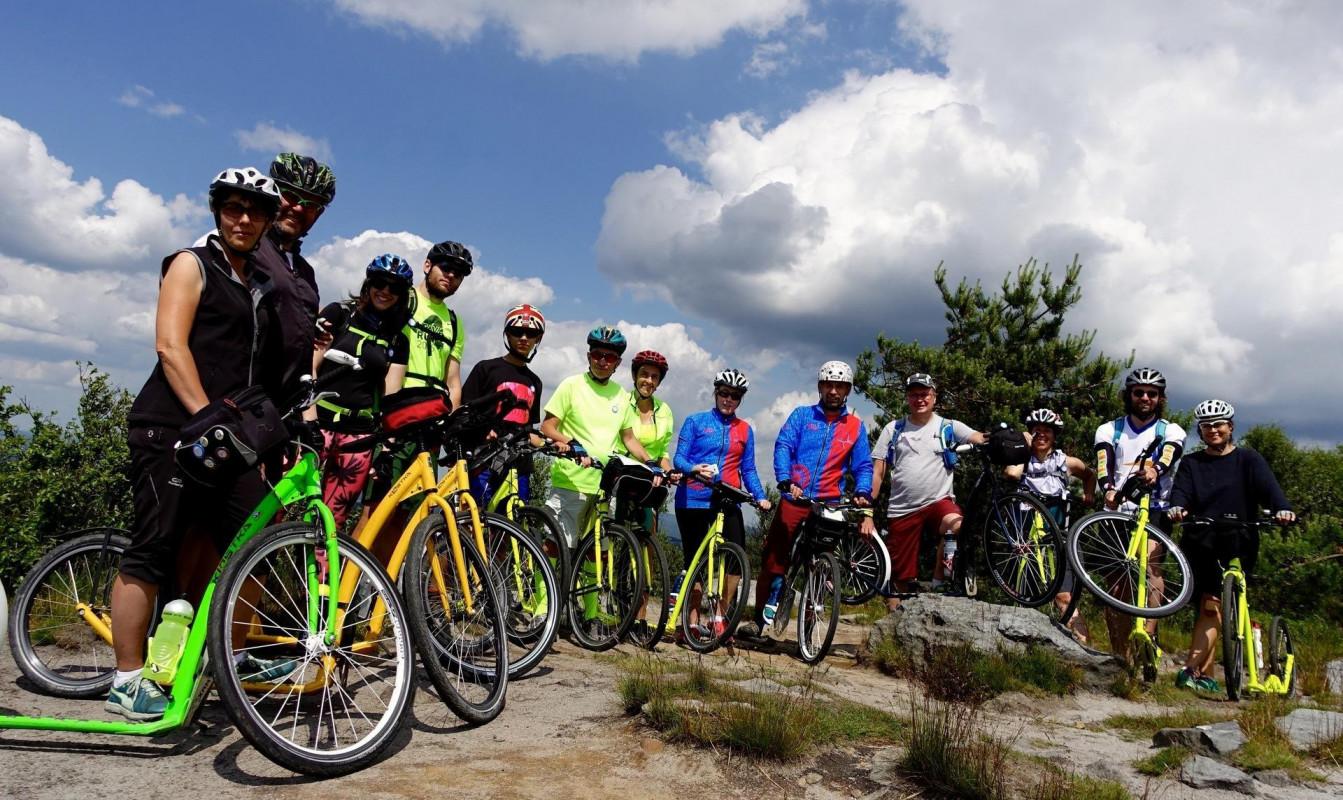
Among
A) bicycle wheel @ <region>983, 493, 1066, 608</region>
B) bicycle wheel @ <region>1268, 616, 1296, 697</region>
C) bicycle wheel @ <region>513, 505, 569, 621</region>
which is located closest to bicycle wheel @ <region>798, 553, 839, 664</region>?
bicycle wheel @ <region>983, 493, 1066, 608</region>

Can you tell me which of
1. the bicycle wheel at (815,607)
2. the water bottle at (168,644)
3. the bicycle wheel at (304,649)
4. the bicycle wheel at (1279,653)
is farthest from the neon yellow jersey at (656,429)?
the bicycle wheel at (1279,653)

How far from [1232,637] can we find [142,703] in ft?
25.5

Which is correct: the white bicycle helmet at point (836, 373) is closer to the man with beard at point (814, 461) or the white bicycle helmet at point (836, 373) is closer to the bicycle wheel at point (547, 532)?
the man with beard at point (814, 461)

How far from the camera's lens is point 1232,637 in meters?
6.84

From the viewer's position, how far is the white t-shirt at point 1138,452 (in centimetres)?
753

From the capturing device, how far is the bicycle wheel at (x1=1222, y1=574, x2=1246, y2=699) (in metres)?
6.80

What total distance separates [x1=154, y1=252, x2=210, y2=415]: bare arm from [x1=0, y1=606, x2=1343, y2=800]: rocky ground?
4.51ft

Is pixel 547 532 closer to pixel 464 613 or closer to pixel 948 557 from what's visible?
pixel 464 613

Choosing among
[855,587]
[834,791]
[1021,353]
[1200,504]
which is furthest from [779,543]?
[1021,353]

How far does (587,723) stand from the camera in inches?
160

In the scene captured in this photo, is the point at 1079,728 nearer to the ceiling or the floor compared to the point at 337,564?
nearer to the floor

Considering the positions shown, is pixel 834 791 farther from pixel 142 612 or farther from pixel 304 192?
pixel 304 192

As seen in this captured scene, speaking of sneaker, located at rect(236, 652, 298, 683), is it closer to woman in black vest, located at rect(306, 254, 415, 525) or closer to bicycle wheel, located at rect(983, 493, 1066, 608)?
woman in black vest, located at rect(306, 254, 415, 525)

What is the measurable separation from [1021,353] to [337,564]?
16801 millimetres
